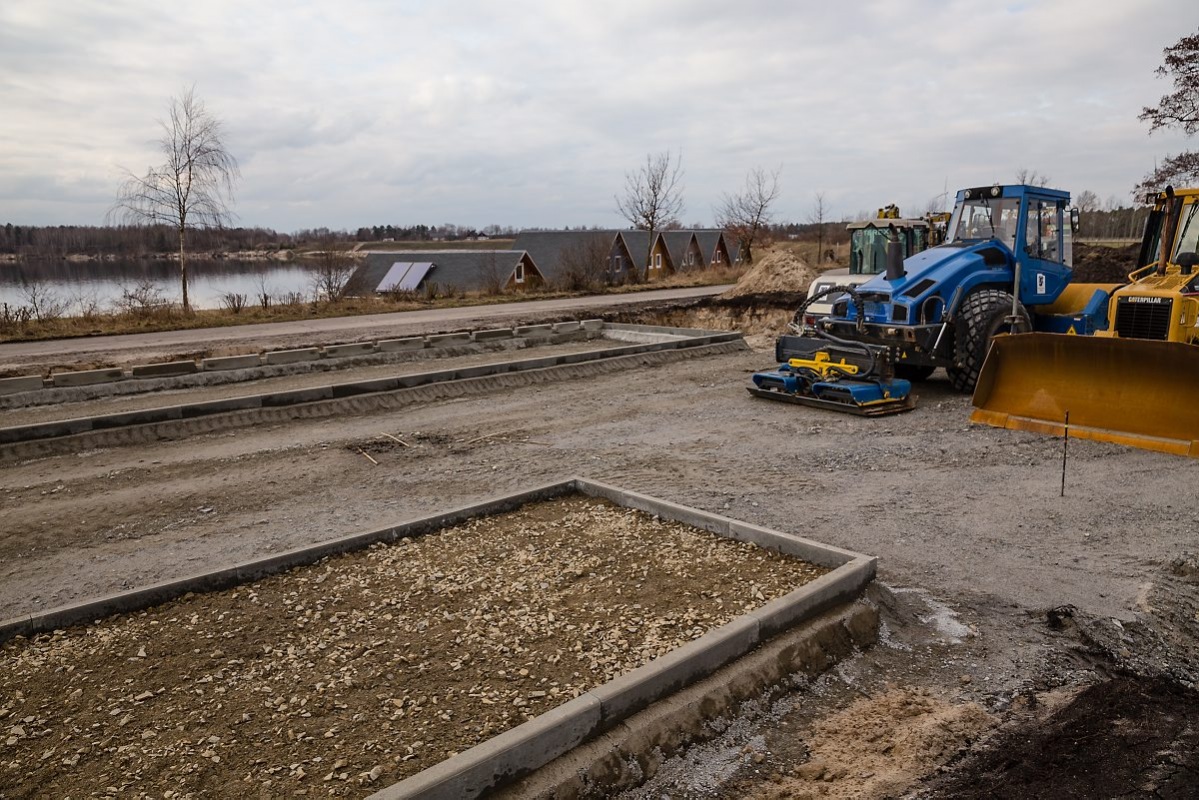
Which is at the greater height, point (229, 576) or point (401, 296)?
point (401, 296)

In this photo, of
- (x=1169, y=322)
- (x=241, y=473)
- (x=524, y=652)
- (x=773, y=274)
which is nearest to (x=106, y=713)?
(x=524, y=652)

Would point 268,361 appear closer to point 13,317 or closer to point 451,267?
point 13,317

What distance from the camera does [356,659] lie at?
4.01 m

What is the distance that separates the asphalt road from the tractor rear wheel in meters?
12.1

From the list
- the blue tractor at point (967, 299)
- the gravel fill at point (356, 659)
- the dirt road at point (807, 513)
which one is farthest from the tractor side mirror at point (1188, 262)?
the gravel fill at point (356, 659)

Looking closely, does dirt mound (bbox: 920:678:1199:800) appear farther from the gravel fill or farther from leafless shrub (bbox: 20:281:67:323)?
leafless shrub (bbox: 20:281:67:323)

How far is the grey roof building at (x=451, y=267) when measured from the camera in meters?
39.7

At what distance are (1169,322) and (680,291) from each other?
24.8 metres

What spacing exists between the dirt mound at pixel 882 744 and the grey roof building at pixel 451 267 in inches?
1370

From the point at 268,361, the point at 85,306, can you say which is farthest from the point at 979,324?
the point at 85,306

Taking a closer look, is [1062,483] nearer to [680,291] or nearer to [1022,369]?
[1022,369]

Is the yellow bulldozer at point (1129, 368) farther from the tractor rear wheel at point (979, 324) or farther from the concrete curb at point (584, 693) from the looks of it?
the concrete curb at point (584, 693)

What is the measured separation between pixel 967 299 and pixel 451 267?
3470 cm

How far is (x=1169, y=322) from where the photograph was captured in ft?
29.1
